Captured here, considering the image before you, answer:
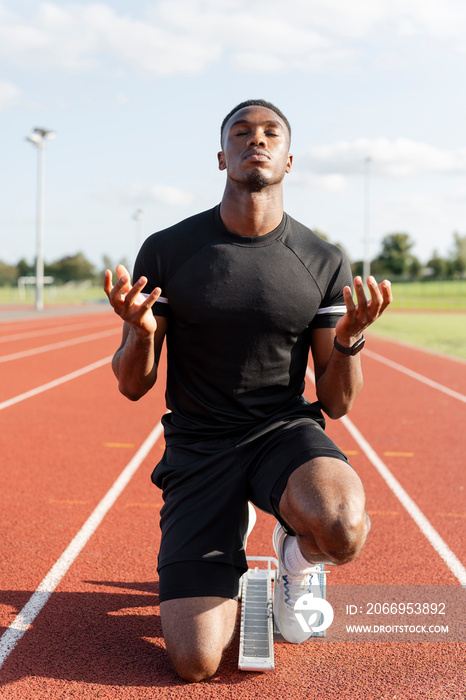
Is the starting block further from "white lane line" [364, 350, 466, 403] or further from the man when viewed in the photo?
"white lane line" [364, 350, 466, 403]

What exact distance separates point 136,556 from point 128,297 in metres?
1.73

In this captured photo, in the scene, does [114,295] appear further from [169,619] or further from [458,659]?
[458,659]

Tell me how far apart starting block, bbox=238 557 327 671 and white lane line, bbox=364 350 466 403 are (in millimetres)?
6542

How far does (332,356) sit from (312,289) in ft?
1.05

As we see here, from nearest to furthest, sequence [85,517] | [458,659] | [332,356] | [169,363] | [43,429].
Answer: [458,659] → [332,356] → [169,363] → [85,517] → [43,429]

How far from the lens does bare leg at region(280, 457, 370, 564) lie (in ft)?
8.09

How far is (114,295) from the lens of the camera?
262cm

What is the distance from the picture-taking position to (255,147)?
117 inches

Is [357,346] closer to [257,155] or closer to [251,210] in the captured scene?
[251,210]

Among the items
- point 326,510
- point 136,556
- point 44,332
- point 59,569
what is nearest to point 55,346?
point 44,332

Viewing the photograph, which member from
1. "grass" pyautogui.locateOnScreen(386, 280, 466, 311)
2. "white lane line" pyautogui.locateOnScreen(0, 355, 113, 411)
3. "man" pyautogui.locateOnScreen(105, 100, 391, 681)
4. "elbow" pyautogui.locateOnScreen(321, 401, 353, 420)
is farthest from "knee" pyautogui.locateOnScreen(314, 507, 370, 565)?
"grass" pyautogui.locateOnScreen(386, 280, 466, 311)

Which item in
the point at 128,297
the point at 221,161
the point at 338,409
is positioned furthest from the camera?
the point at 221,161

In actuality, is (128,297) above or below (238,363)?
above

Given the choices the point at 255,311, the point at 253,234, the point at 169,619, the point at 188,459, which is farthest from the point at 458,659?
the point at 253,234
